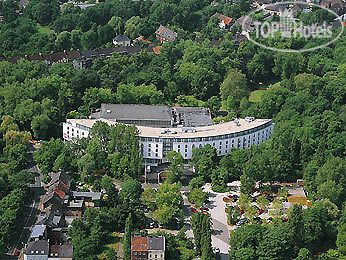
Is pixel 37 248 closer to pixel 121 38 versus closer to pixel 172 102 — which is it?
pixel 172 102

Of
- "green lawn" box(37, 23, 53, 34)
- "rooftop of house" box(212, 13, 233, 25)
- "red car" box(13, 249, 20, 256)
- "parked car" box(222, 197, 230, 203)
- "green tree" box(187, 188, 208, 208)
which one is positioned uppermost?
"rooftop of house" box(212, 13, 233, 25)

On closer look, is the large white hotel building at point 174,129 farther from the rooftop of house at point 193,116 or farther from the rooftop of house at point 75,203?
the rooftop of house at point 75,203

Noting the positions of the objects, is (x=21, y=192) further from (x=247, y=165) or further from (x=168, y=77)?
(x=168, y=77)

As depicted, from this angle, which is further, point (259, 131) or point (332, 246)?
point (259, 131)

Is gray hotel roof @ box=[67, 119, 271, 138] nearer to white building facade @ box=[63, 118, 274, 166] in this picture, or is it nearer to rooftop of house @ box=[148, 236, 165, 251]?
white building facade @ box=[63, 118, 274, 166]

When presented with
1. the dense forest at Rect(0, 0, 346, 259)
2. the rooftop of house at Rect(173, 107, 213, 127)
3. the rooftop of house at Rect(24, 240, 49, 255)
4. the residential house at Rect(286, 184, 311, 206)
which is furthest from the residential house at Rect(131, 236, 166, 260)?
the rooftop of house at Rect(173, 107, 213, 127)

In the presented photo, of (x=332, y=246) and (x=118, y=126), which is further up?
(x=118, y=126)

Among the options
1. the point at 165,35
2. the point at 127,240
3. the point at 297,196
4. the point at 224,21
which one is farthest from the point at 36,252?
the point at 224,21

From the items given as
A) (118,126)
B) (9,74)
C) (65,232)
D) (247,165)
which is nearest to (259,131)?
(247,165)
